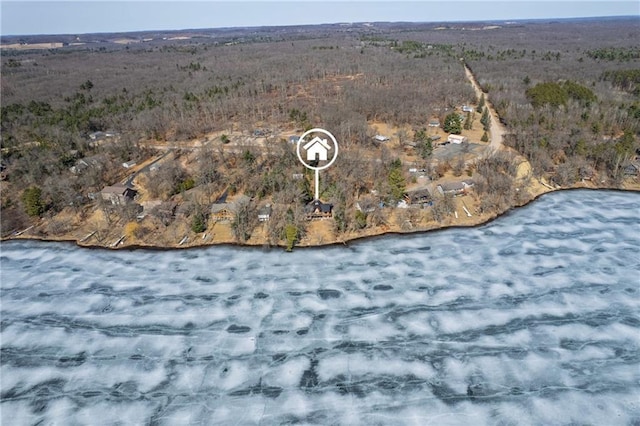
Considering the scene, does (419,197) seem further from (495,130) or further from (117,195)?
(495,130)

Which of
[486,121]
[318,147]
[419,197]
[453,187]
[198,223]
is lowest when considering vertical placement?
[198,223]

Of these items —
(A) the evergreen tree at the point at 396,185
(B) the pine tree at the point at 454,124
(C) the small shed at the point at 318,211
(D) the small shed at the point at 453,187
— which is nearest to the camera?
(C) the small shed at the point at 318,211

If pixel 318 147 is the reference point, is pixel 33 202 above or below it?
below

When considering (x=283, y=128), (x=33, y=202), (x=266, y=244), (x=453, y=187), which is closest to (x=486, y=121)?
(x=453, y=187)

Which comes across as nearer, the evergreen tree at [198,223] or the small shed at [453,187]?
the evergreen tree at [198,223]

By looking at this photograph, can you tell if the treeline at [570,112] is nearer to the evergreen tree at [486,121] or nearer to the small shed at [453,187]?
the evergreen tree at [486,121]

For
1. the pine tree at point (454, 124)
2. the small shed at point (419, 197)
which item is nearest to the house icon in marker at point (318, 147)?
the small shed at point (419, 197)

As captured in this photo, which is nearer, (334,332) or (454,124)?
(334,332)
